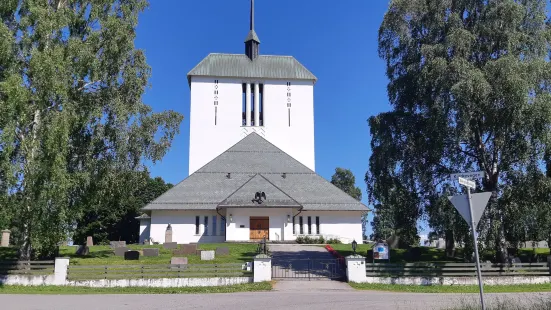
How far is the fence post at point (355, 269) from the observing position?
19344 millimetres

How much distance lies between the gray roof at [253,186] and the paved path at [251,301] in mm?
19107

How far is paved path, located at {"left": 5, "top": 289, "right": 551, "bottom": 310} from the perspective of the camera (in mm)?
13508

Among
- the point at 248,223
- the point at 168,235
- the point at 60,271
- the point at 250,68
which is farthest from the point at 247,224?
the point at 250,68

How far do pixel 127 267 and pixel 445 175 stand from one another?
46.3 ft

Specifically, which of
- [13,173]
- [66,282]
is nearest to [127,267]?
[66,282]

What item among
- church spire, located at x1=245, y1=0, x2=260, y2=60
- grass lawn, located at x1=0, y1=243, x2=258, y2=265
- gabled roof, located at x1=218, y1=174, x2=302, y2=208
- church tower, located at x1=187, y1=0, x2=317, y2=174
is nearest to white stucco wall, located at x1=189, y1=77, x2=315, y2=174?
church tower, located at x1=187, y1=0, x2=317, y2=174

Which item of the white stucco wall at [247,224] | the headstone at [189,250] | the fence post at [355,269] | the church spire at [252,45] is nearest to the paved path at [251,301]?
the fence post at [355,269]

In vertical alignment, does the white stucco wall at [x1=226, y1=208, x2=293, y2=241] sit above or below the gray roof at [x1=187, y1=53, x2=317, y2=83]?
below

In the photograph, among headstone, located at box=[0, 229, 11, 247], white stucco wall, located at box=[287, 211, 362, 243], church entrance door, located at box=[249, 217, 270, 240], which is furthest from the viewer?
white stucco wall, located at box=[287, 211, 362, 243]

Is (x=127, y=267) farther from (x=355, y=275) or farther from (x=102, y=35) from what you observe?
(x=102, y=35)

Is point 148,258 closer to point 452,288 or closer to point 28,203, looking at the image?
point 28,203

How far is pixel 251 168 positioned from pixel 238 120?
37.2 ft

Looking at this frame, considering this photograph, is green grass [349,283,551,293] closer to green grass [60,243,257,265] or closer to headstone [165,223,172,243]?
green grass [60,243,257,265]

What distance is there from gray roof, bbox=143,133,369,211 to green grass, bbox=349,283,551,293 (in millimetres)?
16960
